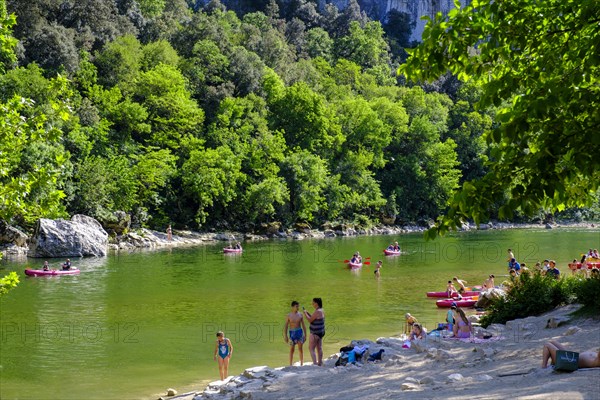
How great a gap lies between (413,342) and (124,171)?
40.8 metres

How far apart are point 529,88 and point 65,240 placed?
122ft

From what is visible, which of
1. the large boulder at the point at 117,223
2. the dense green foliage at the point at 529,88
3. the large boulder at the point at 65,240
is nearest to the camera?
the dense green foliage at the point at 529,88

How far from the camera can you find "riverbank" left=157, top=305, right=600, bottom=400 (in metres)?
9.14

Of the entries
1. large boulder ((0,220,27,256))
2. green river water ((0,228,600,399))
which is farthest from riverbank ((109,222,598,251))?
large boulder ((0,220,27,256))

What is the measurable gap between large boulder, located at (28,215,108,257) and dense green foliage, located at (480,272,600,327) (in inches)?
1134

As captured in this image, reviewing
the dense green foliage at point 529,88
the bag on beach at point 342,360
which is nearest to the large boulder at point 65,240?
the bag on beach at point 342,360

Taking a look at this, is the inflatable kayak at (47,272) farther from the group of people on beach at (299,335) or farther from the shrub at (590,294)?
the shrub at (590,294)

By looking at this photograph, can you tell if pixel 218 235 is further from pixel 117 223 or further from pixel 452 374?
pixel 452 374

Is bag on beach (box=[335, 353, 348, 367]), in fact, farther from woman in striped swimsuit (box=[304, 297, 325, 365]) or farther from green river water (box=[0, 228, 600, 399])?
green river water (box=[0, 228, 600, 399])

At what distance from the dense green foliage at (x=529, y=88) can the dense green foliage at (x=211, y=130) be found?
1420 inches

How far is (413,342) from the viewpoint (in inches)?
575

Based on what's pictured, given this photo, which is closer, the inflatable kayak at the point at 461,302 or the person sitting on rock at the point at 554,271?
the person sitting on rock at the point at 554,271

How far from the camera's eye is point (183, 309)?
76.5 feet

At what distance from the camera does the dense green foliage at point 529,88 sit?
597 centimetres
